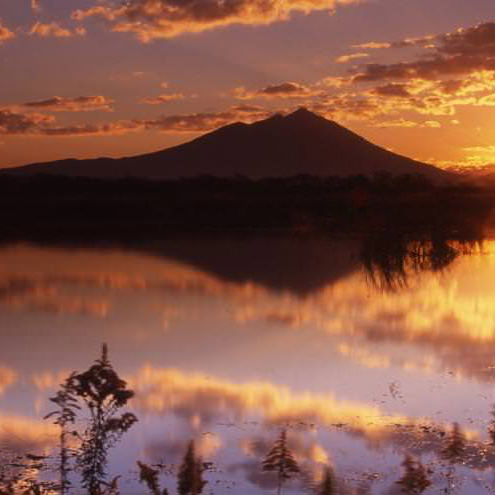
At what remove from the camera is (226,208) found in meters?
38.4

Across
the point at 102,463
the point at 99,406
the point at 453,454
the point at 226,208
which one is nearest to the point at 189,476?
the point at 99,406

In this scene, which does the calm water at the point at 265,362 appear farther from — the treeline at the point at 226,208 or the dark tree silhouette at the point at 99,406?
the treeline at the point at 226,208

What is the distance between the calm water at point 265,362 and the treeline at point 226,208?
9.65 m

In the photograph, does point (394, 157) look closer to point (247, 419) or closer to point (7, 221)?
point (7, 221)

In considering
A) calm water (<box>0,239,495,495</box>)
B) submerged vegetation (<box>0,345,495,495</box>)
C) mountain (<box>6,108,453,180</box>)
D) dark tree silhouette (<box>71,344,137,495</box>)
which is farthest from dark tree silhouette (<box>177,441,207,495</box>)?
mountain (<box>6,108,453,180</box>)

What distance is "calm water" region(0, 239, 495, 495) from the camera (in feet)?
20.7

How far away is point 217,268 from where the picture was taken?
1873cm

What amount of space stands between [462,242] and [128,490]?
19.3 metres

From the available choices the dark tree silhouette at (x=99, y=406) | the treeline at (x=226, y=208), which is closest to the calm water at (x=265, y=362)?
the dark tree silhouette at (x=99, y=406)

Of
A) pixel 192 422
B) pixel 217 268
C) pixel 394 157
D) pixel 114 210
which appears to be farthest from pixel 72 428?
pixel 394 157

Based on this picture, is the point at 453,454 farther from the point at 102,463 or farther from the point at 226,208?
the point at 226,208

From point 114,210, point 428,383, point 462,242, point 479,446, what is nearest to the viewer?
point 479,446

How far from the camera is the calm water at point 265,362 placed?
20.7 feet

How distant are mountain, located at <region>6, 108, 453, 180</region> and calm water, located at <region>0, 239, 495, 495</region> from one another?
3147 inches
